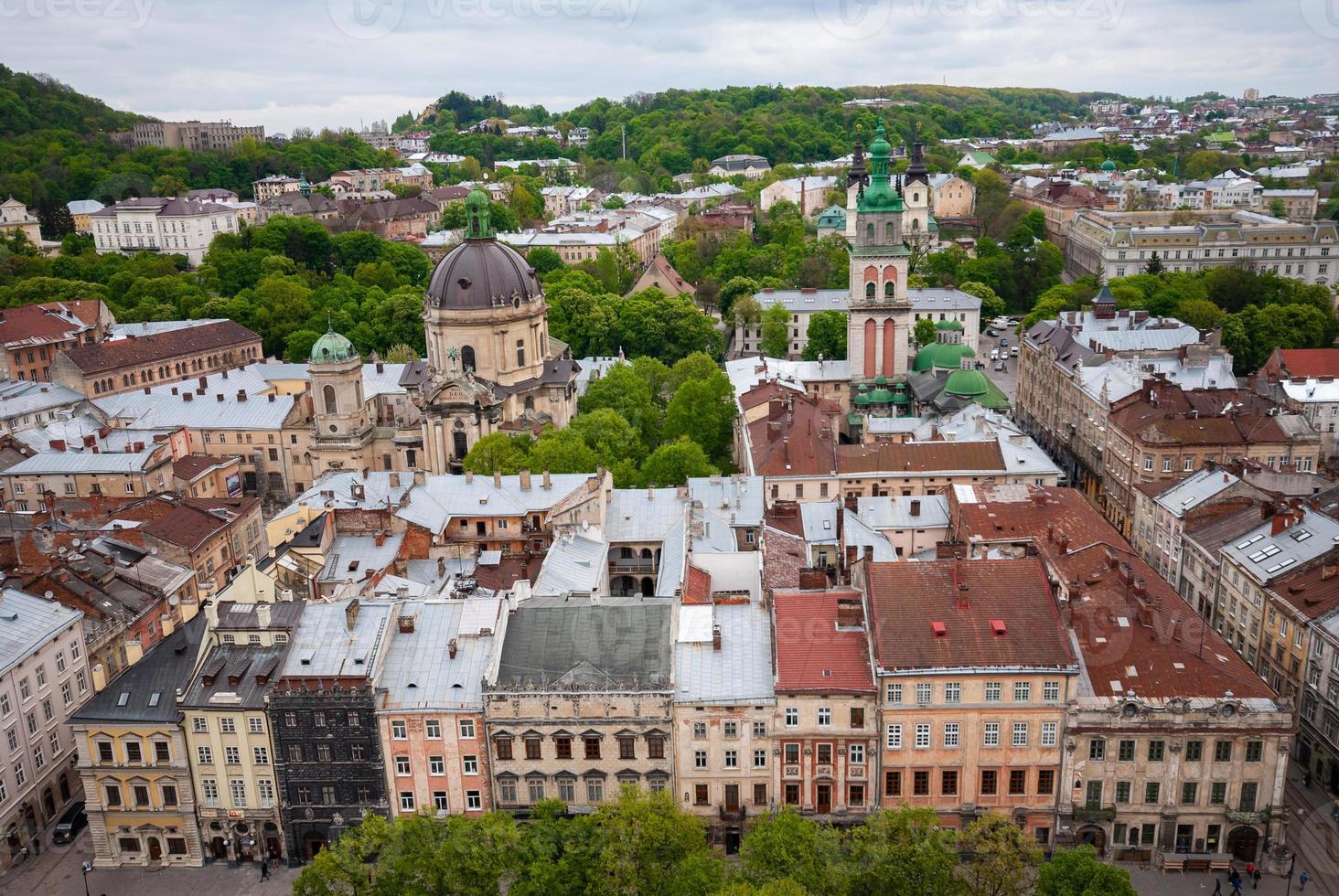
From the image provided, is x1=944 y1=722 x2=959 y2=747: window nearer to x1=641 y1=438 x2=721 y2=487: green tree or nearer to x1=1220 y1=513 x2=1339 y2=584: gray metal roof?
x1=1220 y1=513 x2=1339 y2=584: gray metal roof

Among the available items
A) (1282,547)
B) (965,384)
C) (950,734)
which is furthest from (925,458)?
(950,734)

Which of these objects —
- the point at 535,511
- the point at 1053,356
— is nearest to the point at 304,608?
the point at 535,511

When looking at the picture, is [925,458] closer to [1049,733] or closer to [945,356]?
[945,356]

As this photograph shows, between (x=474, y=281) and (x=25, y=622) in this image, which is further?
(x=474, y=281)

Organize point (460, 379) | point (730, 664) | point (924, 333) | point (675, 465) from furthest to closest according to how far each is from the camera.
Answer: point (924, 333), point (460, 379), point (675, 465), point (730, 664)

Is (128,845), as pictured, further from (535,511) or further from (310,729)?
(535,511)

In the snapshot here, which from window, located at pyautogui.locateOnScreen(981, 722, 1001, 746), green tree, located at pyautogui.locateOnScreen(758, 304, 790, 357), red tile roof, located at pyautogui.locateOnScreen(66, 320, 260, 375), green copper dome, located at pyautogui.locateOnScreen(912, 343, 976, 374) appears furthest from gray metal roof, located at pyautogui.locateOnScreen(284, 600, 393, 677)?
green tree, located at pyautogui.locateOnScreen(758, 304, 790, 357)

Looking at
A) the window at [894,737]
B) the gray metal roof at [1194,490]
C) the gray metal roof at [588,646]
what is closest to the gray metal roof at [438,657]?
the gray metal roof at [588,646]
